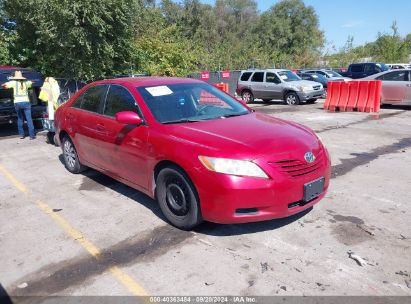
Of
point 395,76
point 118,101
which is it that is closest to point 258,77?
point 395,76

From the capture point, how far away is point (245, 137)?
4016 millimetres

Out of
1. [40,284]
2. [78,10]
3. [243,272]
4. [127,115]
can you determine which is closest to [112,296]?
[40,284]

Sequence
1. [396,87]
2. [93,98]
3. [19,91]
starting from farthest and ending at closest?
[396,87] → [19,91] → [93,98]

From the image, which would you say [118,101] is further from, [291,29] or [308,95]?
[291,29]

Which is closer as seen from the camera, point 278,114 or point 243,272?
point 243,272

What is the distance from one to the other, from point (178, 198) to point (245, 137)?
0.97m

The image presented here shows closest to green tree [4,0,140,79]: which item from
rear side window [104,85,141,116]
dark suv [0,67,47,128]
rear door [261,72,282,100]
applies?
dark suv [0,67,47,128]

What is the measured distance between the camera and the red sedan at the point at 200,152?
12.1 feet

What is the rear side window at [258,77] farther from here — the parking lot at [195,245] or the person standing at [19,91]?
the parking lot at [195,245]

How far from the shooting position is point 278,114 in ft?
45.3

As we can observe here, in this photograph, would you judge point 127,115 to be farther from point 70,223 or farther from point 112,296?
point 112,296

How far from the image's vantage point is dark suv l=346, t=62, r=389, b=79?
24094mm

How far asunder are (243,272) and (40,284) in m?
1.74

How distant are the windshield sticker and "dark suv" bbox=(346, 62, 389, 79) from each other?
2218 centimetres
